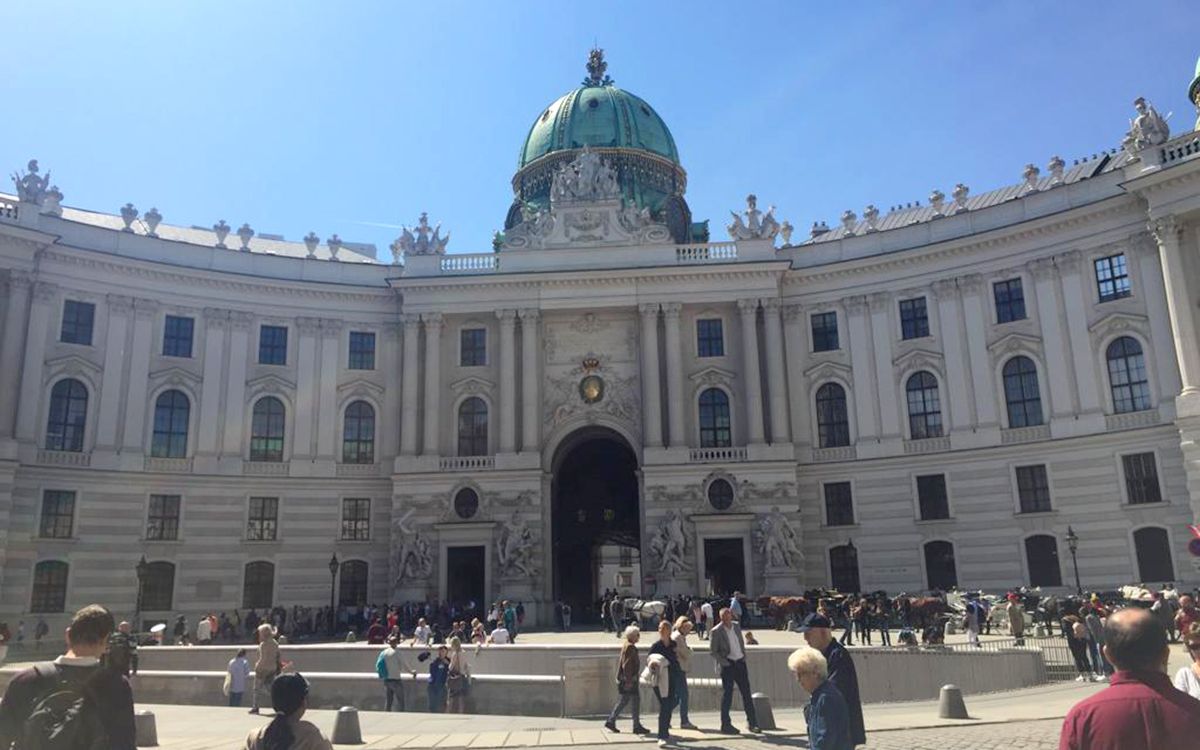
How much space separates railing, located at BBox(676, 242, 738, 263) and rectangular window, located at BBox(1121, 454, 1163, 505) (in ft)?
69.8

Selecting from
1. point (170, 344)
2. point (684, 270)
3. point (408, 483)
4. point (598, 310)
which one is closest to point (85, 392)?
point (170, 344)

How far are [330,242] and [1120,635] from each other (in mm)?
57321

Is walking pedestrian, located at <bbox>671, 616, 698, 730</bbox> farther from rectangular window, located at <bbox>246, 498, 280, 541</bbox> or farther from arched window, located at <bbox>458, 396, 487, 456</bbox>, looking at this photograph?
rectangular window, located at <bbox>246, 498, 280, 541</bbox>

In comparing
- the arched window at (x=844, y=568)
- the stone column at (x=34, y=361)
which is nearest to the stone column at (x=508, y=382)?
the arched window at (x=844, y=568)

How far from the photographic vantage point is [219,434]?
45.8 m

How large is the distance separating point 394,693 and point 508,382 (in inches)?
1083

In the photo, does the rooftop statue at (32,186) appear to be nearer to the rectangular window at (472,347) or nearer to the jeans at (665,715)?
the rectangular window at (472,347)

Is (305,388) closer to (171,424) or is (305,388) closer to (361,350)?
(361,350)

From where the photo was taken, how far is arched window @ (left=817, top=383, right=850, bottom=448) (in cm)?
4688

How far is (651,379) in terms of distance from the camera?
4716 centimetres

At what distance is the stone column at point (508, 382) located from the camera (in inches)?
1844

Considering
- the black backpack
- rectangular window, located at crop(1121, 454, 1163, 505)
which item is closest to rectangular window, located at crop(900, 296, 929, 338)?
rectangular window, located at crop(1121, 454, 1163, 505)

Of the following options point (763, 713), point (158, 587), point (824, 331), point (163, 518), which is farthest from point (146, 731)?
point (824, 331)

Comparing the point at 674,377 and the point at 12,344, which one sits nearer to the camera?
the point at 12,344
